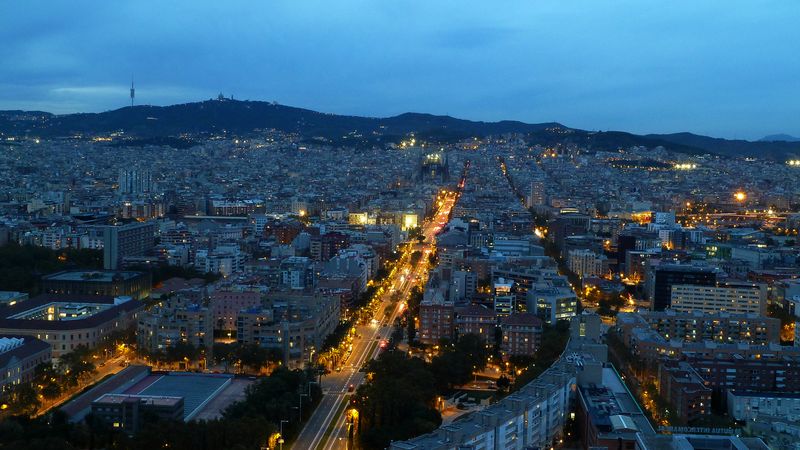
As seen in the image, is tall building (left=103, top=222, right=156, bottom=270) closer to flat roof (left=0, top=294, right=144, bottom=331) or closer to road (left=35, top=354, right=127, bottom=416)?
flat roof (left=0, top=294, right=144, bottom=331)

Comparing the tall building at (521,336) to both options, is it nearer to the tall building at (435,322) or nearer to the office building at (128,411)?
the tall building at (435,322)

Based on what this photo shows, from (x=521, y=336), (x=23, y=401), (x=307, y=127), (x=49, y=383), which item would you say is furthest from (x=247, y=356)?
(x=307, y=127)

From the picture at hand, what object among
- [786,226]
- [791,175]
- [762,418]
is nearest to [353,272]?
[762,418]

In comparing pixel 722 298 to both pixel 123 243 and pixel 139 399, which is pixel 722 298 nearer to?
pixel 139 399

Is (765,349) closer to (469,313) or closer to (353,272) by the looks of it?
(469,313)

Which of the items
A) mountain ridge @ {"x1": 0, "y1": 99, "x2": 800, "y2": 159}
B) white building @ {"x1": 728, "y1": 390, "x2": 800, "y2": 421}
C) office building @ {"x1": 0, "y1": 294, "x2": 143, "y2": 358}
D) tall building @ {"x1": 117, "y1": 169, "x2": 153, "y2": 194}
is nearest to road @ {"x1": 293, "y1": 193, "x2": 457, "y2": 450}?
office building @ {"x1": 0, "y1": 294, "x2": 143, "y2": 358}

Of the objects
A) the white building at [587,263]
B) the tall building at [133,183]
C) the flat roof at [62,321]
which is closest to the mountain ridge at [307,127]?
the tall building at [133,183]
